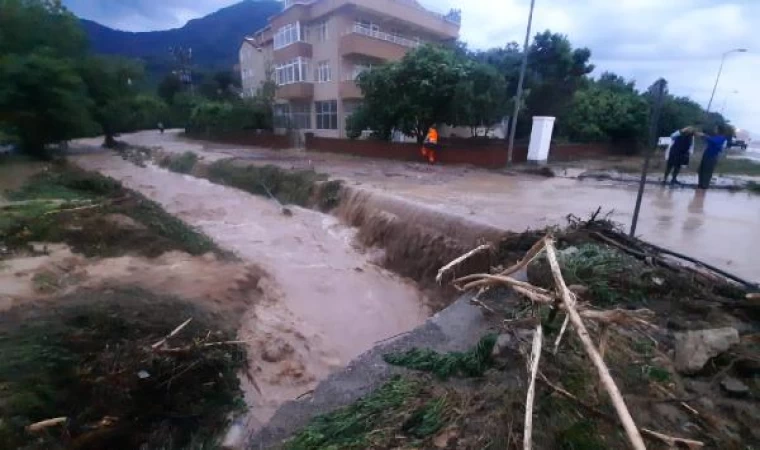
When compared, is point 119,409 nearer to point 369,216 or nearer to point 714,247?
point 369,216

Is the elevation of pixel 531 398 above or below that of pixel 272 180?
above

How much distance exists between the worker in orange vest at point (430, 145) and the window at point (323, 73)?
1231cm

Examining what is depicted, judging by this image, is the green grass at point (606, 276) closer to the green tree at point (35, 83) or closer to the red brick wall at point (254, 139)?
the green tree at point (35, 83)

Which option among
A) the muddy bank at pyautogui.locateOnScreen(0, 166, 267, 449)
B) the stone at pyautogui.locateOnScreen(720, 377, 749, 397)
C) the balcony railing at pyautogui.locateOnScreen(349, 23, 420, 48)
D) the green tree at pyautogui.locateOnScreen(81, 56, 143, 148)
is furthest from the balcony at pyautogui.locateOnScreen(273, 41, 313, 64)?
the stone at pyautogui.locateOnScreen(720, 377, 749, 397)

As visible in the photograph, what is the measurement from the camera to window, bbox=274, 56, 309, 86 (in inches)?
1224

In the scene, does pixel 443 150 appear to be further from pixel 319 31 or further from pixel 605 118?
pixel 319 31

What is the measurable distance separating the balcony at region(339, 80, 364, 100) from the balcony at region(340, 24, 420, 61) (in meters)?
1.94

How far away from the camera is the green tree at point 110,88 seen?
29.6m

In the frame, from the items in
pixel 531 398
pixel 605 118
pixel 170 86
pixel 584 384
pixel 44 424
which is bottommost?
pixel 44 424

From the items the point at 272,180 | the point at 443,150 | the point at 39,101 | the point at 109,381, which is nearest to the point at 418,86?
the point at 443,150

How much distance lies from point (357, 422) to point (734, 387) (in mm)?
2759

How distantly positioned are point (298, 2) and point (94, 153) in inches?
756

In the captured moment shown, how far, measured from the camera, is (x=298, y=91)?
3083 centimetres

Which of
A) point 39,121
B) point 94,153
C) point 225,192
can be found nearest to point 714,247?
point 225,192
